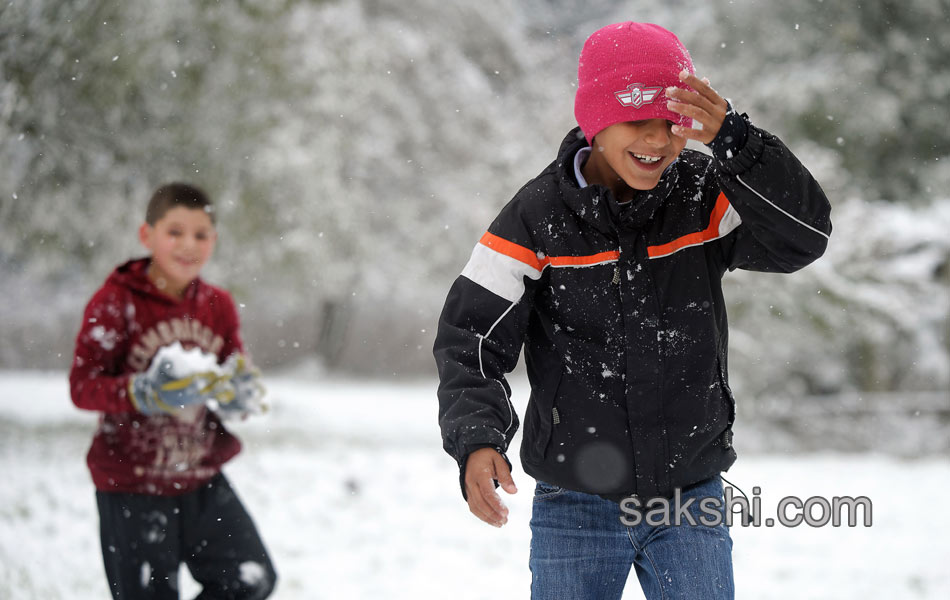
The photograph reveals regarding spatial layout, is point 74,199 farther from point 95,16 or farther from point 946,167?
point 946,167

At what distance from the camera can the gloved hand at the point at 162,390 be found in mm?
2816

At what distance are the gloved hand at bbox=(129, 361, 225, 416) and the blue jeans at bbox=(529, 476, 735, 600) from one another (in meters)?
1.40

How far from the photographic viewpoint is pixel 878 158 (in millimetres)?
→ 12438

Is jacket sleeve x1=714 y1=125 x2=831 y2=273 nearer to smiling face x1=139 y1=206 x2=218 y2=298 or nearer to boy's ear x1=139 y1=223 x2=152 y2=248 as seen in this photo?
smiling face x1=139 y1=206 x2=218 y2=298

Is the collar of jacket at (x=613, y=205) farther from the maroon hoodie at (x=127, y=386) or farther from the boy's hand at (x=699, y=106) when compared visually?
the maroon hoodie at (x=127, y=386)

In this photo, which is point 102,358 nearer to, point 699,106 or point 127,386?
point 127,386

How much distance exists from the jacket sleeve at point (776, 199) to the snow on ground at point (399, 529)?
2.78m

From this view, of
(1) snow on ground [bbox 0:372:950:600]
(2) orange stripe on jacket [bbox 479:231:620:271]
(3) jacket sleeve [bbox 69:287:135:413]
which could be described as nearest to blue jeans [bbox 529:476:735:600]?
(2) orange stripe on jacket [bbox 479:231:620:271]

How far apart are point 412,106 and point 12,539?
11.6 m

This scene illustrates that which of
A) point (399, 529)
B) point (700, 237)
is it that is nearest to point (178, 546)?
point (700, 237)

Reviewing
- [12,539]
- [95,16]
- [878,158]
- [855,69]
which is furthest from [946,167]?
[12,539]

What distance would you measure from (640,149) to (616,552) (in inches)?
32.7

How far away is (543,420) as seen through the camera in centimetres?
196

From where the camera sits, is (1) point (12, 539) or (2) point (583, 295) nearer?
(2) point (583, 295)
